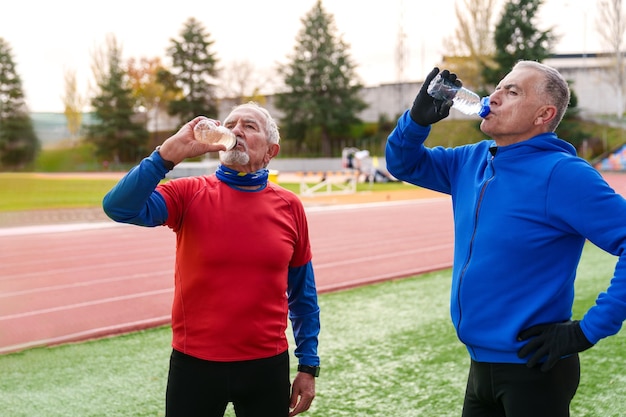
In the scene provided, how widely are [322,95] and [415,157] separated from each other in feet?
153

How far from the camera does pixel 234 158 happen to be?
2209 millimetres

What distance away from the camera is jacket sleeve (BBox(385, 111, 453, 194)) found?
239 cm

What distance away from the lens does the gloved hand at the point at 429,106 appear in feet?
7.48

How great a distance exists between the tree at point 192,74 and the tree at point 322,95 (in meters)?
5.29

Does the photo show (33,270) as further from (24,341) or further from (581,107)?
(581,107)

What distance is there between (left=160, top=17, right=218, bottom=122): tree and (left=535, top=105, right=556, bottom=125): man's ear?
44.8 meters

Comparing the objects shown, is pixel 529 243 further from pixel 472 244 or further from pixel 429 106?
pixel 429 106

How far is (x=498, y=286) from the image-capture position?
2045 millimetres

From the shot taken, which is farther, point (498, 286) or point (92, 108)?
point (92, 108)

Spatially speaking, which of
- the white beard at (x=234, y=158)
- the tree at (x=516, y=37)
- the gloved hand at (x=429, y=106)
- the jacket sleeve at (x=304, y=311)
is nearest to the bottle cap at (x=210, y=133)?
the white beard at (x=234, y=158)

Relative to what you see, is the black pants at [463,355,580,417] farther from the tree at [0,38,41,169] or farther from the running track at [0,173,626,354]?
the tree at [0,38,41,169]

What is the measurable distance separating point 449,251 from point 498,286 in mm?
8532

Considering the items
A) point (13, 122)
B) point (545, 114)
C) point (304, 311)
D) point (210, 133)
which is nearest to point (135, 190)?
point (210, 133)

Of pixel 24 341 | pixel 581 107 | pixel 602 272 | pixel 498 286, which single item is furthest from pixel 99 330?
pixel 581 107
